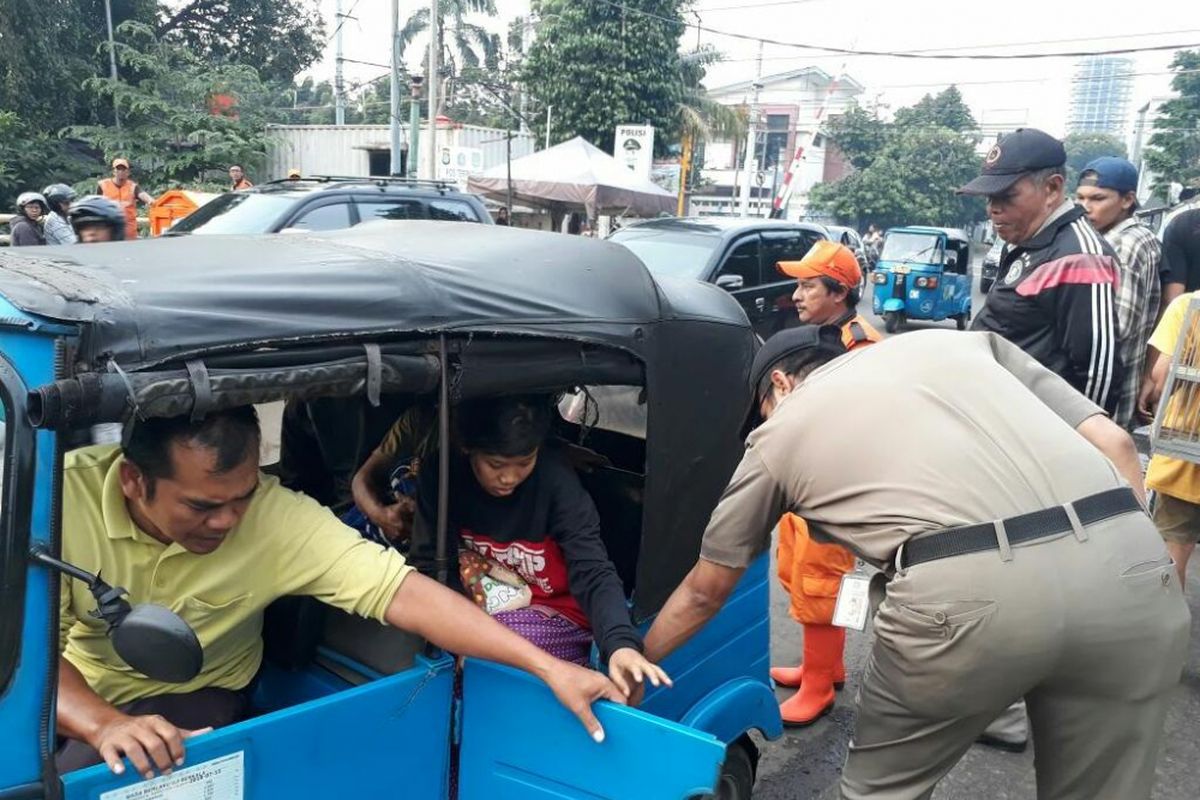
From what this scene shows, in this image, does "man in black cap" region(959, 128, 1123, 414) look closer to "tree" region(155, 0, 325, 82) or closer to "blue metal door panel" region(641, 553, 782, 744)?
"blue metal door panel" region(641, 553, 782, 744)

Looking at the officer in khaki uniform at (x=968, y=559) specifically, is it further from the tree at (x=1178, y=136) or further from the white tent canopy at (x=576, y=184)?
the tree at (x=1178, y=136)

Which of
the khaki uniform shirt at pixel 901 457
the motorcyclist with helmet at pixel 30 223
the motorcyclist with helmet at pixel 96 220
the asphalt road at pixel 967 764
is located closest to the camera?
the khaki uniform shirt at pixel 901 457

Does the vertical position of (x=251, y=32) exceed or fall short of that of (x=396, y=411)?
it exceeds it

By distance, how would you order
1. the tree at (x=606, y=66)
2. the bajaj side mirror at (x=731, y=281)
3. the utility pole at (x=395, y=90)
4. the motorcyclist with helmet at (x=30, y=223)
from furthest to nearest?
1. the tree at (x=606, y=66)
2. the utility pole at (x=395, y=90)
3. the bajaj side mirror at (x=731, y=281)
4. the motorcyclist with helmet at (x=30, y=223)

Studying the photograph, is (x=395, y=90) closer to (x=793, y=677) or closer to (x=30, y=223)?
(x=30, y=223)

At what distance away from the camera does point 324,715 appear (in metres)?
1.73

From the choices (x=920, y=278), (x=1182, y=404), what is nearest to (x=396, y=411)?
(x=1182, y=404)

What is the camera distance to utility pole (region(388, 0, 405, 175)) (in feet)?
53.3

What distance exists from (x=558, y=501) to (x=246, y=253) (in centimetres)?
95

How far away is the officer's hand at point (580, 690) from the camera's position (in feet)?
5.80

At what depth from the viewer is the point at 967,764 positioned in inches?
133

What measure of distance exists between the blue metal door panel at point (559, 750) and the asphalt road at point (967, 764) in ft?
5.17

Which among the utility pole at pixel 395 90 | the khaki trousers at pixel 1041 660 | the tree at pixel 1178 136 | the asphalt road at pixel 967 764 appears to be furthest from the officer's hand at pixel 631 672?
the tree at pixel 1178 136

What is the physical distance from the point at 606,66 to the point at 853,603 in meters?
17.9
